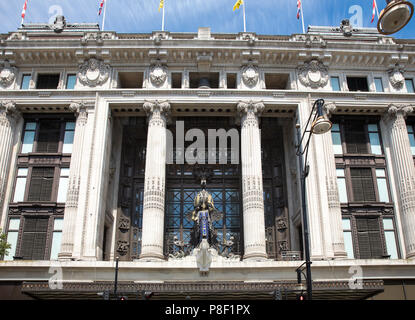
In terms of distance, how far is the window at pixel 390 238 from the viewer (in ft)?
91.9

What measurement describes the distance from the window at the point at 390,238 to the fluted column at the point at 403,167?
2.43 feet

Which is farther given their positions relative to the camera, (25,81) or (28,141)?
(25,81)

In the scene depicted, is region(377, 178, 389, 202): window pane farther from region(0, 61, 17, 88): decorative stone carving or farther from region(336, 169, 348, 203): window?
region(0, 61, 17, 88): decorative stone carving

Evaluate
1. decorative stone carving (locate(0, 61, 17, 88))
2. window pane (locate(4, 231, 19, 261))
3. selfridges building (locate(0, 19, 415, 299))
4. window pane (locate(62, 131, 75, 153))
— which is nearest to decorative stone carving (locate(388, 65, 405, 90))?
selfridges building (locate(0, 19, 415, 299))

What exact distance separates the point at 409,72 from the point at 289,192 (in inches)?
506

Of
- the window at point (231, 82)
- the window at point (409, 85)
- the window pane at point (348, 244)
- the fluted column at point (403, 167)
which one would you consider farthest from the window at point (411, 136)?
the window at point (231, 82)

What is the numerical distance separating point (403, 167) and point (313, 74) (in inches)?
358

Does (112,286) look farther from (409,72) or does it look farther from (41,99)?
(409,72)

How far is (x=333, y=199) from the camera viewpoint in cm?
2761

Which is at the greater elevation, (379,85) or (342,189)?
(379,85)

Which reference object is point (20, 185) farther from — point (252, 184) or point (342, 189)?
A: point (342, 189)

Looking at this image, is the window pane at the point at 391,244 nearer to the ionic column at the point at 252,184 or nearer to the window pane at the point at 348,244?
the window pane at the point at 348,244

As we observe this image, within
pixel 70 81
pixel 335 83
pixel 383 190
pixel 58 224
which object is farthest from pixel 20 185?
pixel 383 190
